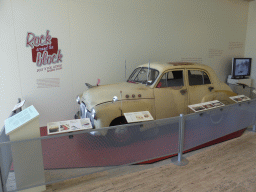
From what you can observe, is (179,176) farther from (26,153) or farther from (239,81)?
(239,81)

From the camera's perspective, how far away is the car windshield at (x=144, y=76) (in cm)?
474

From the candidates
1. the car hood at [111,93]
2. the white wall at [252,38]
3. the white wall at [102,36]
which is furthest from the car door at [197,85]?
the white wall at [252,38]

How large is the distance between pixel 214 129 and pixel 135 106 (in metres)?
1.71

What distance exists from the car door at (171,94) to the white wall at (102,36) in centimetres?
230

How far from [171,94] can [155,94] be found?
0.42 meters

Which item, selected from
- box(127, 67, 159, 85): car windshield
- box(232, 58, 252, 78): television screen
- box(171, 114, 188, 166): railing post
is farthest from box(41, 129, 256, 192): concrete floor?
box(232, 58, 252, 78): television screen

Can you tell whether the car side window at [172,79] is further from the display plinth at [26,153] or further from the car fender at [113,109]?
Result: the display plinth at [26,153]

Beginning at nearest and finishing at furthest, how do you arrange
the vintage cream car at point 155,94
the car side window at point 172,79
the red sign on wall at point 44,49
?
the vintage cream car at point 155,94 < the car side window at point 172,79 < the red sign on wall at point 44,49

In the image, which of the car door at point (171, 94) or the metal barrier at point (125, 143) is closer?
the metal barrier at point (125, 143)

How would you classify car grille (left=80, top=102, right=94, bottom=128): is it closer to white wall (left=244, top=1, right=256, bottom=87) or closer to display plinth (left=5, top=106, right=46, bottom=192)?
display plinth (left=5, top=106, right=46, bottom=192)

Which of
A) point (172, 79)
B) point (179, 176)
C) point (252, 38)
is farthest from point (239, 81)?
point (179, 176)

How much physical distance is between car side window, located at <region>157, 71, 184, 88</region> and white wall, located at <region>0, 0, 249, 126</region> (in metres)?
2.27

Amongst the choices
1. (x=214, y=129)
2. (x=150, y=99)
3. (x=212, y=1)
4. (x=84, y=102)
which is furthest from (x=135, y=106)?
(x=212, y=1)

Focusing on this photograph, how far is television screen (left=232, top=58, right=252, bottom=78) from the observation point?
8.89 metres
